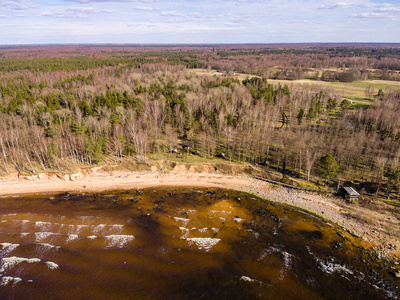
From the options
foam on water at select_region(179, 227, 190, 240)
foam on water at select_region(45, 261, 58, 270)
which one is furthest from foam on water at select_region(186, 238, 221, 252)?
foam on water at select_region(45, 261, 58, 270)

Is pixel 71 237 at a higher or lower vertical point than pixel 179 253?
higher

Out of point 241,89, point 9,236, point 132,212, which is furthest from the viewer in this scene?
point 241,89

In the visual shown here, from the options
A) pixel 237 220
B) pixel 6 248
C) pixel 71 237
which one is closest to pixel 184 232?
pixel 237 220

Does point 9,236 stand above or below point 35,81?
below

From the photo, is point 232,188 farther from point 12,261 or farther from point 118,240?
point 12,261

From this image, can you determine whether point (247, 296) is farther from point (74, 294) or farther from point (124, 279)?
point (74, 294)

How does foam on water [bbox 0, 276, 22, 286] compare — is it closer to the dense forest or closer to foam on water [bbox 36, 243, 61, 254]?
foam on water [bbox 36, 243, 61, 254]

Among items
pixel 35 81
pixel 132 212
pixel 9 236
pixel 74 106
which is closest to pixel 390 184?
pixel 132 212
